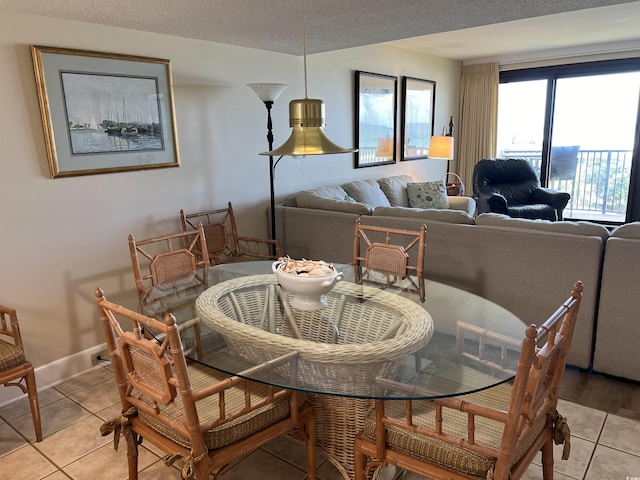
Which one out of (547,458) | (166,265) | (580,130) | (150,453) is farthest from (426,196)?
(150,453)

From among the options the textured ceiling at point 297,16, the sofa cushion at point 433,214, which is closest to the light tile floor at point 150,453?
the sofa cushion at point 433,214

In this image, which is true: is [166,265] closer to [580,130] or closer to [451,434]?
[451,434]

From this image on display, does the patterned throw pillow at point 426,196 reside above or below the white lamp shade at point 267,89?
below

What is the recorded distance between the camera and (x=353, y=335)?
1.84 metres

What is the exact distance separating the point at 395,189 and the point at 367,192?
57 cm

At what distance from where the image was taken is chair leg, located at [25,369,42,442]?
2178 millimetres

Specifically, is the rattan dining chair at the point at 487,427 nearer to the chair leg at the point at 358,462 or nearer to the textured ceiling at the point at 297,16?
the chair leg at the point at 358,462

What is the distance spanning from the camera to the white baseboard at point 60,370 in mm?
2576

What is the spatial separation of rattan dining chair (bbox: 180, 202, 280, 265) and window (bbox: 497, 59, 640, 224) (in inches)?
185

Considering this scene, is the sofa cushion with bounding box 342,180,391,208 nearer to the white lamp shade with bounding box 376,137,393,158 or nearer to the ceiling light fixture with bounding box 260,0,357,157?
the white lamp shade with bounding box 376,137,393,158

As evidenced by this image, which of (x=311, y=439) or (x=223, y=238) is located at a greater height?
(x=223, y=238)

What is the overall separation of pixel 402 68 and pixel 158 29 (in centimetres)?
328

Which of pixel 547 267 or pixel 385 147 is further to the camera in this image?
pixel 385 147

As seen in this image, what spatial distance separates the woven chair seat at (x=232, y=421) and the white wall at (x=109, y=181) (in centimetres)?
141
